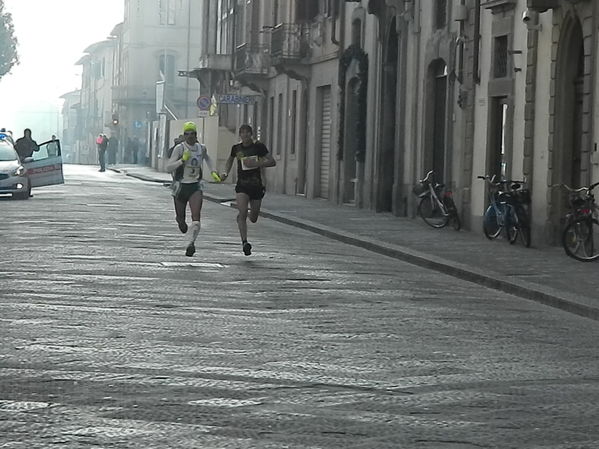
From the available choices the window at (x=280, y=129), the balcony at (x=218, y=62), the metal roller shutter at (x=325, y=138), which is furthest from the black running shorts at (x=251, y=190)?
the balcony at (x=218, y=62)

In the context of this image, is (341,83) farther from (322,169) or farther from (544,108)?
(544,108)

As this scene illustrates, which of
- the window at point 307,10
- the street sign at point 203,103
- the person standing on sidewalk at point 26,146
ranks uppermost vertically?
the window at point 307,10

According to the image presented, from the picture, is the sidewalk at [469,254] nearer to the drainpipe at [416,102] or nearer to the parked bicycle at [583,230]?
the parked bicycle at [583,230]

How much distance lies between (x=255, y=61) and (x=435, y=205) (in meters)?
23.5

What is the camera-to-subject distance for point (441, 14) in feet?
109

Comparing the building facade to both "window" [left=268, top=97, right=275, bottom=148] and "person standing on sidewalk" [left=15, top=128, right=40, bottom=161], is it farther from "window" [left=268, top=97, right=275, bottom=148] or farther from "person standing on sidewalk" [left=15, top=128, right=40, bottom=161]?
"person standing on sidewalk" [left=15, top=128, right=40, bottom=161]

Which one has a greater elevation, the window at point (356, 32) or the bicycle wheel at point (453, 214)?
the window at point (356, 32)

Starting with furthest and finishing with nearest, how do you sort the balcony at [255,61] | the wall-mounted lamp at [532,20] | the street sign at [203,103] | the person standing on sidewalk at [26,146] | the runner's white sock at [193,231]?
the street sign at [203,103] < the balcony at [255,61] < the person standing on sidewalk at [26,146] < the wall-mounted lamp at [532,20] < the runner's white sock at [193,231]

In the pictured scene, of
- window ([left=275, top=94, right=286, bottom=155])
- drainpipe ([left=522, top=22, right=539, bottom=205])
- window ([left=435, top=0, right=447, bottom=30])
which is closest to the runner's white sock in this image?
drainpipe ([left=522, top=22, right=539, bottom=205])

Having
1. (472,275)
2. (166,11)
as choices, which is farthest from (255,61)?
(166,11)

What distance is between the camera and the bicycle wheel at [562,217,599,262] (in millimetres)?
22172

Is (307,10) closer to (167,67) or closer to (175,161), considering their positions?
(175,161)

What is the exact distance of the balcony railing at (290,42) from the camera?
47188 millimetres

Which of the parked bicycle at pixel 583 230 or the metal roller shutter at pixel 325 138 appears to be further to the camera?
the metal roller shutter at pixel 325 138
